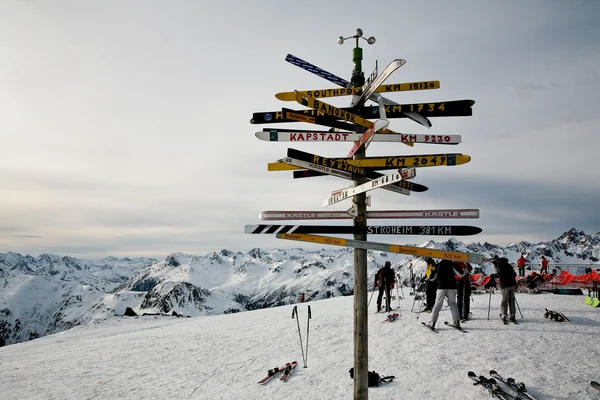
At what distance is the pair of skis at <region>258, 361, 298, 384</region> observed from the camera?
1009 centimetres

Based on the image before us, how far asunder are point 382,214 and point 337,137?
1.58 meters

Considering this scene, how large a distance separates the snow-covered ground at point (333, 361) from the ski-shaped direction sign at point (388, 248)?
13.8ft

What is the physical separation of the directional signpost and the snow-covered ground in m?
3.74

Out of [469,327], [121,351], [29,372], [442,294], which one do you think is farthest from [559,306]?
[29,372]

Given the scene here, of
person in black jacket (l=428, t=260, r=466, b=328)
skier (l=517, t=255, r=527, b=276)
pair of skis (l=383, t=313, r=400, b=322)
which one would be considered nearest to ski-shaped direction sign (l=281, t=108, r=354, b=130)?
person in black jacket (l=428, t=260, r=466, b=328)

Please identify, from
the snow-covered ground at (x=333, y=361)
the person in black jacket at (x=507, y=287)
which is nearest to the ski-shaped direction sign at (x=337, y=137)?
the snow-covered ground at (x=333, y=361)

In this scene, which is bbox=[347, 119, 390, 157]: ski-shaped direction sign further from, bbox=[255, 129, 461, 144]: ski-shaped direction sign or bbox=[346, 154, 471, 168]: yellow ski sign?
bbox=[346, 154, 471, 168]: yellow ski sign

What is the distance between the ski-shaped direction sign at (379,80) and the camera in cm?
511

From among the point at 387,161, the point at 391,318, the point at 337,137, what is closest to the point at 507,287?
the point at 391,318

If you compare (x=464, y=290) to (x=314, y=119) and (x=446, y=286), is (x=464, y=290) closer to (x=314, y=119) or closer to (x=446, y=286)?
(x=446, y=286)

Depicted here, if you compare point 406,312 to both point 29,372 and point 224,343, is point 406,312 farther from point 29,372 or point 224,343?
point 29,372

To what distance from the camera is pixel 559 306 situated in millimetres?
15031

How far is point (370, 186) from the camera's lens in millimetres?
5250

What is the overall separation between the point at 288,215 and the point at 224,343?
1122cm
